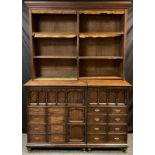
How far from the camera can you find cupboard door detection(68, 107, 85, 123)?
11.1ft

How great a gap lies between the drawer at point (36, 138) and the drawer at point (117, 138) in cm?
92

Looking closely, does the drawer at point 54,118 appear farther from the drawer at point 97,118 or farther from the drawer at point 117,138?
the drawer at point 117,138

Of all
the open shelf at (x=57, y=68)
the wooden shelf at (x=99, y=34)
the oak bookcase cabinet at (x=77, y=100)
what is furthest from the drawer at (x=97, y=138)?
the wooden shelf at (x=99, y=34)

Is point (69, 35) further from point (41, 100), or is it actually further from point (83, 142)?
point (83, 142)

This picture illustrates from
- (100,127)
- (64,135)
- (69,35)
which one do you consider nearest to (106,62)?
(69,35)

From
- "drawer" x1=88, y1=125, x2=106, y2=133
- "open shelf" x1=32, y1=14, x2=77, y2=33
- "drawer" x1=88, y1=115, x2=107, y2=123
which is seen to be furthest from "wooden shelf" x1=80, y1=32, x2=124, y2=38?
"drawer" x1=88, y1=125, x2=106, y2=133

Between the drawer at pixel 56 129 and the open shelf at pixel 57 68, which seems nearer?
the drawer at pixel 56 129

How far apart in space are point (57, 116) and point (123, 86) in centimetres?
100

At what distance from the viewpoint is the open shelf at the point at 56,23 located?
3.81 m

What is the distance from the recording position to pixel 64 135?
3.42 meters

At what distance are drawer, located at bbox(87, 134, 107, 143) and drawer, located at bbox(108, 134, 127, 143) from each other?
7cm

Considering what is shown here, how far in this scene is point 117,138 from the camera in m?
3.41

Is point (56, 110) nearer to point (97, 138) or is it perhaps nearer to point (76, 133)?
point (76, 133)

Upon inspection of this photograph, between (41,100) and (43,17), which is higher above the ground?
(43,17)
